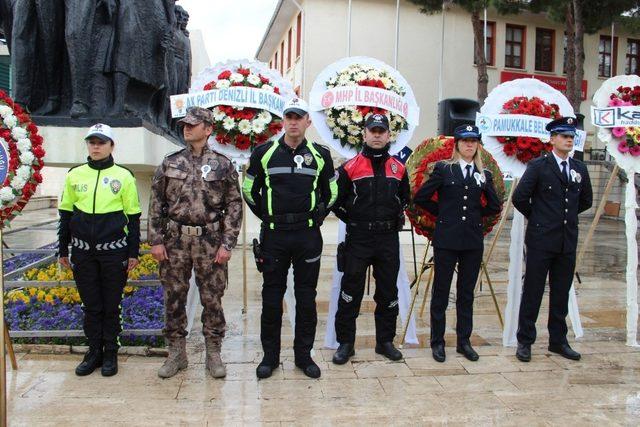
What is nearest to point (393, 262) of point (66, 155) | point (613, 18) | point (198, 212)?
point (198, 212)

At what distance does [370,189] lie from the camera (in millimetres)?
4426

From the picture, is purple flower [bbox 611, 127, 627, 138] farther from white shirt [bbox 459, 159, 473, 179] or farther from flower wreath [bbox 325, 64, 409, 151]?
flower wreath [bbox 325, 64, 409, 151]

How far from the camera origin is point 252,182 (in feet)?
13.8

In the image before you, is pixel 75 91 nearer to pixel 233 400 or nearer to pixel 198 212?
pixel 198 212

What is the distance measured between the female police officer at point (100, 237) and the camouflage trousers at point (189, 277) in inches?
12.6

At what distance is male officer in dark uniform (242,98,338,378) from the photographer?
412 cm

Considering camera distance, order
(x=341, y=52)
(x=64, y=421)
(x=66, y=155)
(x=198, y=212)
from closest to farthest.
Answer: (x=64, y=421) < (x=198, y=212) < (x=66, y=155) < (x=341, y=52)

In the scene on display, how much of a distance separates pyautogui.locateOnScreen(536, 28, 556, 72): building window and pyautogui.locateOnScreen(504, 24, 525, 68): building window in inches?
33.6

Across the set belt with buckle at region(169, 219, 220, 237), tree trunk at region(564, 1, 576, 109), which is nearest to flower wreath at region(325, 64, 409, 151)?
belt with buckle at region(169, 219, 220, 237)

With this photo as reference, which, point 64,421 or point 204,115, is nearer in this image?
point 64,421

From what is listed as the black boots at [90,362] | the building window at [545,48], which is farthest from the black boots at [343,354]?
the building window at [545,48]

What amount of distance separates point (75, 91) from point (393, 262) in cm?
424

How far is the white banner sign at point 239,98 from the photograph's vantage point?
5.32 meters

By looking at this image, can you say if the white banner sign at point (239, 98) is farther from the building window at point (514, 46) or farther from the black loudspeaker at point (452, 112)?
the building window at point (514, 46)
